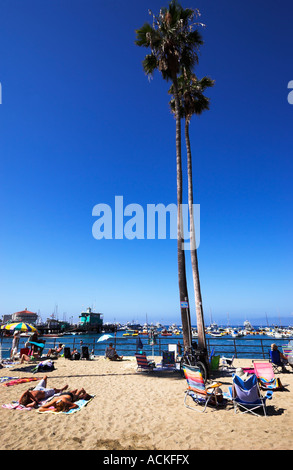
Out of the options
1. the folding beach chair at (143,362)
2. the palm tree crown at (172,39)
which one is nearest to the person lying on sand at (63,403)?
the folding beach chair at (143,362)

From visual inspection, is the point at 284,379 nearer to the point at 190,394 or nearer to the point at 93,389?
the point at 190,394

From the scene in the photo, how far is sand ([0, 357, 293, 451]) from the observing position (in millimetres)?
4336

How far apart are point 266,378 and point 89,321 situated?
10665cm

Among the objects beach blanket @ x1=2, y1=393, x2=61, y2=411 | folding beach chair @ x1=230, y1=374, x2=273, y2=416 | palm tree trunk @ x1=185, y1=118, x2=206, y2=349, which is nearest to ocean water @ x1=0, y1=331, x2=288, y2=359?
palm tree trunk @ x1=185, y1=118, x2=206, y2=349

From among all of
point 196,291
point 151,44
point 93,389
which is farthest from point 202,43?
point 93,389

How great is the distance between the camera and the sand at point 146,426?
14.2 feet

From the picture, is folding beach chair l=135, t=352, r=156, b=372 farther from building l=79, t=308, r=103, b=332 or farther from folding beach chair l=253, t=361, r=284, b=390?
building l=79, t=308, r=103, b=332

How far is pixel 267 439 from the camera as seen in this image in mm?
4441

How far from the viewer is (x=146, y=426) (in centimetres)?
518

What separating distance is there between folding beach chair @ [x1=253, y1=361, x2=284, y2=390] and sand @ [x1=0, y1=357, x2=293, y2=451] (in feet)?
0.99

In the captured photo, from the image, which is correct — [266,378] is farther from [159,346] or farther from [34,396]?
[159,346]

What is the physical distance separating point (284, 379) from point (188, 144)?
38.9ft

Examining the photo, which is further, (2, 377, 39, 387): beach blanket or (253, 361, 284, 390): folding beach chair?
(2, 377, 39, 387): beach blanket

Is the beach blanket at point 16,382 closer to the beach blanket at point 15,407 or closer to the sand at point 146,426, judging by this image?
the sand at point 146,426
